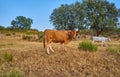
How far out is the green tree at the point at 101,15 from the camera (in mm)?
52531

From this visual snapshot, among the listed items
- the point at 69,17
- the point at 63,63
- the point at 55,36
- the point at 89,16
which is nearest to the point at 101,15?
the point at 89,16

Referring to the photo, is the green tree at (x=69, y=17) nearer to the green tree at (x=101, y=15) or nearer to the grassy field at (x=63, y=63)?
the green tree at (x=101, y=15)

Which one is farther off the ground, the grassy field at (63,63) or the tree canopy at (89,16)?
the tree canopy at (89,16)

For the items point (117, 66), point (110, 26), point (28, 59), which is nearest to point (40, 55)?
point (28, 59)

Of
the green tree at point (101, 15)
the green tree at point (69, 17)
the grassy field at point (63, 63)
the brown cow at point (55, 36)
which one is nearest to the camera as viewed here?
the grassy field at point (63, 63)

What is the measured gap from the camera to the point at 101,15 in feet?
174

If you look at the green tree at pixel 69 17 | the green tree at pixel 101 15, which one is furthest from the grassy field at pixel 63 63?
the green tree at pixel 69 17

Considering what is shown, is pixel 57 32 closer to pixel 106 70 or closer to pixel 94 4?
pixel 106 70

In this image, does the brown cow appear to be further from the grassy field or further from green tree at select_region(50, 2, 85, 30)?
green tree at select_region(50, 2, 85, 30)

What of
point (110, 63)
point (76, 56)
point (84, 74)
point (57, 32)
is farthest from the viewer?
point (57, 32)

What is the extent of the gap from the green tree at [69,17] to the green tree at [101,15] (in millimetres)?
1804

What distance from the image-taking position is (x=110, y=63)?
1327 cm

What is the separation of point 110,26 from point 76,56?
3951 cm

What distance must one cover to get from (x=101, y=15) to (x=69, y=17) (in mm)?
7329
